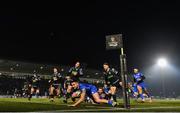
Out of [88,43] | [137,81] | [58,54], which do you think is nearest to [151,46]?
[88,43]

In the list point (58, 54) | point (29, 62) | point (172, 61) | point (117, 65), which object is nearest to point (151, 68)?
point (172, 61)

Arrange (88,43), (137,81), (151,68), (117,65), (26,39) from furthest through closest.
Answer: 1. (151,68)
2. (117,65)
3. (88,43)
4. (26,39)
5. (137,81)

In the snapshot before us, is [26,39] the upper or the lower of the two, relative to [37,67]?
upper

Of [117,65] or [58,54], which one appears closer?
[58,54]

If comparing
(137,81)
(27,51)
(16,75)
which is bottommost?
(137,81)

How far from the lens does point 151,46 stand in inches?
2630

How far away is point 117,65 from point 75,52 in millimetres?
9617

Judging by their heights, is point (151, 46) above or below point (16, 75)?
above

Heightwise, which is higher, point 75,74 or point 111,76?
point 75,74

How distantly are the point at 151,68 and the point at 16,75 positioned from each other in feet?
102

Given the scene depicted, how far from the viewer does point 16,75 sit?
57438mm

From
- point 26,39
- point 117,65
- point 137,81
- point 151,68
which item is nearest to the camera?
point 137,81

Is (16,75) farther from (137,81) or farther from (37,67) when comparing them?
(137,81)

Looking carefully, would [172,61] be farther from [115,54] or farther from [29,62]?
[29,62]
